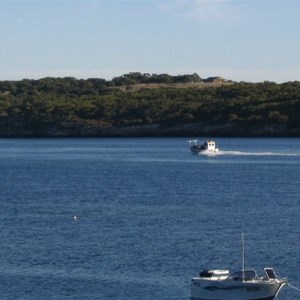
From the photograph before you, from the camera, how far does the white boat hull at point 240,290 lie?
127ft

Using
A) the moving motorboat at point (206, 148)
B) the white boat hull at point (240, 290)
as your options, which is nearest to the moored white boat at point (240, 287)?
the white boat hull at point (240, 290)

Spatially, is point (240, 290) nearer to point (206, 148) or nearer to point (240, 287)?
point (240, 287)

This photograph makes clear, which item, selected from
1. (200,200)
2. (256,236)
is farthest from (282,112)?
(256,236)

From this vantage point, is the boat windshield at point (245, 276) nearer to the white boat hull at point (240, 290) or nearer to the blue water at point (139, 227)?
the white boat hull at point (240, 290)

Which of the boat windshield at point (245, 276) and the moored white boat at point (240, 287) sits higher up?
the boat windshield at point (245, 276)

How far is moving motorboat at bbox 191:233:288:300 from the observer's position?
3869 centimetres

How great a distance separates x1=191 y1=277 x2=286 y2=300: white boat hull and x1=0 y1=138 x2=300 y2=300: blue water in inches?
59.7

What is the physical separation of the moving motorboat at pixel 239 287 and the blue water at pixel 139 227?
134 cm

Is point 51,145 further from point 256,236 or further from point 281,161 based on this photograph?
point 256,236

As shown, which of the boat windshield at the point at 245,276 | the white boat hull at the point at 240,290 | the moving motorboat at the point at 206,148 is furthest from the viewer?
the moving motorboat at the point at 206,148

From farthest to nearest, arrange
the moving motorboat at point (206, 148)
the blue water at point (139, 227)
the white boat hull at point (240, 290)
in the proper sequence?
the moving motorboat at point (206, 148), the blue water at point (139, 227), the white boat hull at point (240, 290)

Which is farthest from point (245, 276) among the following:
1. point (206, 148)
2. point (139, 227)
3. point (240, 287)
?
point (206, 148)

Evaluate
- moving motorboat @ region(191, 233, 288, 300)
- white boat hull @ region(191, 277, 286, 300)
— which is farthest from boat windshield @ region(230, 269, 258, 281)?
white boat hull @ region(191, 277, 286, 300)

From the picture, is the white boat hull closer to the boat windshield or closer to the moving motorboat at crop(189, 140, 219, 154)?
the boat windshield
